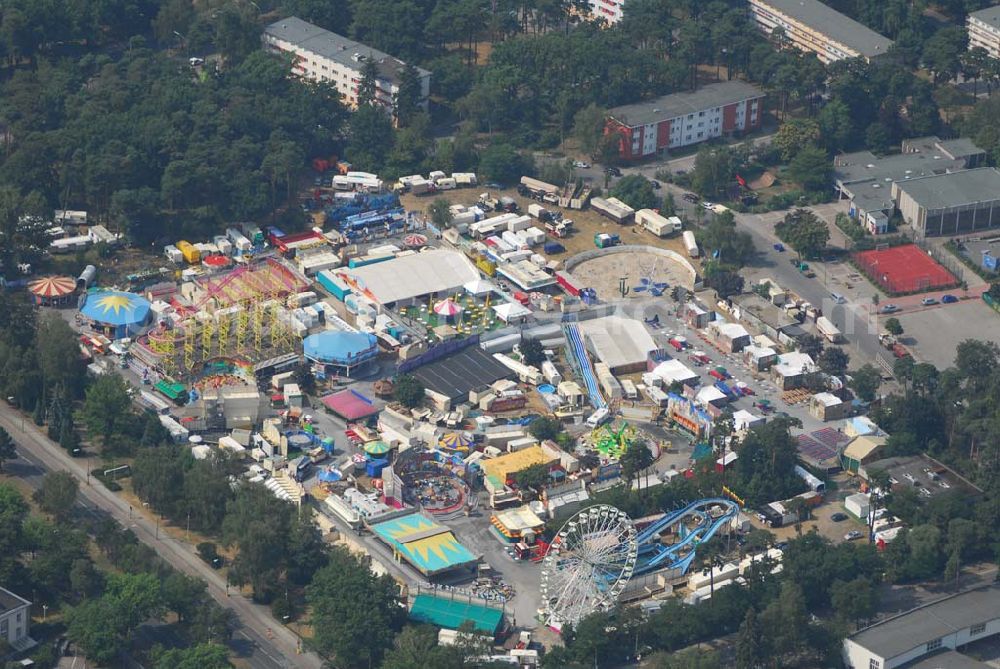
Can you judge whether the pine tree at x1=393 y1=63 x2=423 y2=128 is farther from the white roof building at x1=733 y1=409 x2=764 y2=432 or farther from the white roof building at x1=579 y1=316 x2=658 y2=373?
the white roof building at x1=733 y1=409 x2=764 y2=432

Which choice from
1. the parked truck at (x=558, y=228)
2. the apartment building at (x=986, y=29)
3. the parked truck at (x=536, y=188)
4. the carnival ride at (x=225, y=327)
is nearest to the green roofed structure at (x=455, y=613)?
the carnival ride at (x=225, y=327)

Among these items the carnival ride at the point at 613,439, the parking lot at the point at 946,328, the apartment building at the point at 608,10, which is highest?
the apartment building at the point at 608,10

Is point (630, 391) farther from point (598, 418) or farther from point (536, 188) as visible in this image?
point (536, 188)

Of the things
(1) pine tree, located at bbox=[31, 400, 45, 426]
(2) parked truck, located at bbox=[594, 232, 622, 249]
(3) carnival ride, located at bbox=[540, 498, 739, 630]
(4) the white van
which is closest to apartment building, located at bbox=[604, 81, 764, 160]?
(2) parked truck, located at bbox=[594, 232, 622, 249]

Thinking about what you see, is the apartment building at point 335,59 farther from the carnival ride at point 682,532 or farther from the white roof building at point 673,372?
the carnival ride at point 682,532

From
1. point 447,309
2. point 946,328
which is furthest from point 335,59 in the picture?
point 946,328

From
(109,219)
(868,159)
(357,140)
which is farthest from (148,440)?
(868,159)
